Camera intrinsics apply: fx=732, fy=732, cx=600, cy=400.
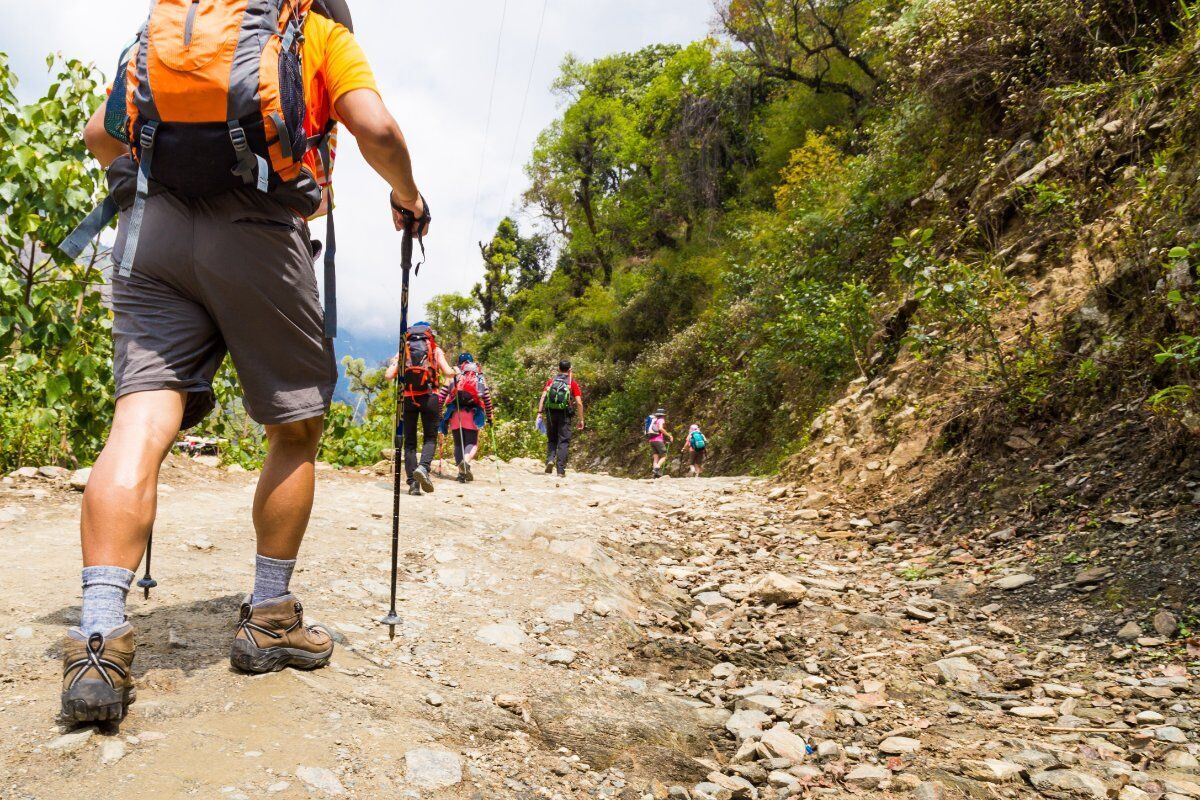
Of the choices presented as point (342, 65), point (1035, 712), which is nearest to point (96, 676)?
point (342, 65)

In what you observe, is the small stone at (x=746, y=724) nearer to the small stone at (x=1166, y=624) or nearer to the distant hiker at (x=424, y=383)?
the small stone at (x=1166, y=624)

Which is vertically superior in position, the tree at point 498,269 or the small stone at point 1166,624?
the tree at point 498,269

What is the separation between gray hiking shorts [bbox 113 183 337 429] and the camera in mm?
2141

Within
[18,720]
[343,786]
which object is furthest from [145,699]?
[343,786]

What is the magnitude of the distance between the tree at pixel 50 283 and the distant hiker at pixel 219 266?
309 cm

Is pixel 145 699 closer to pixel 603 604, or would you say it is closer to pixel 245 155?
pixel 245 155

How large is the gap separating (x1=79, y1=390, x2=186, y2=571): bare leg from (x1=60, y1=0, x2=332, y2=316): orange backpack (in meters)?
0.43

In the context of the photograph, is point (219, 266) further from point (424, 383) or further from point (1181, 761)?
point (424, 383)

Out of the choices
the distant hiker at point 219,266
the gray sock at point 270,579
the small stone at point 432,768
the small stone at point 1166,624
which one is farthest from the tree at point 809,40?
the small stone at point 432,768

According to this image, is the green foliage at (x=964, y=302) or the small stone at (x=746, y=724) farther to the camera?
the green foliage at (x=964, y=302)

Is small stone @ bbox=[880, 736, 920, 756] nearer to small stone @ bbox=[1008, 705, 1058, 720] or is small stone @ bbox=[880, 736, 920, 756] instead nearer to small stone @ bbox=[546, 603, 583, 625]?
small stone @ bbox=[1008, 705, 1058, 720]

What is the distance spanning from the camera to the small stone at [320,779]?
1.81m

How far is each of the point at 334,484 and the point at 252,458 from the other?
4.68 ft

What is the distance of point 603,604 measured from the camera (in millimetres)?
3830
